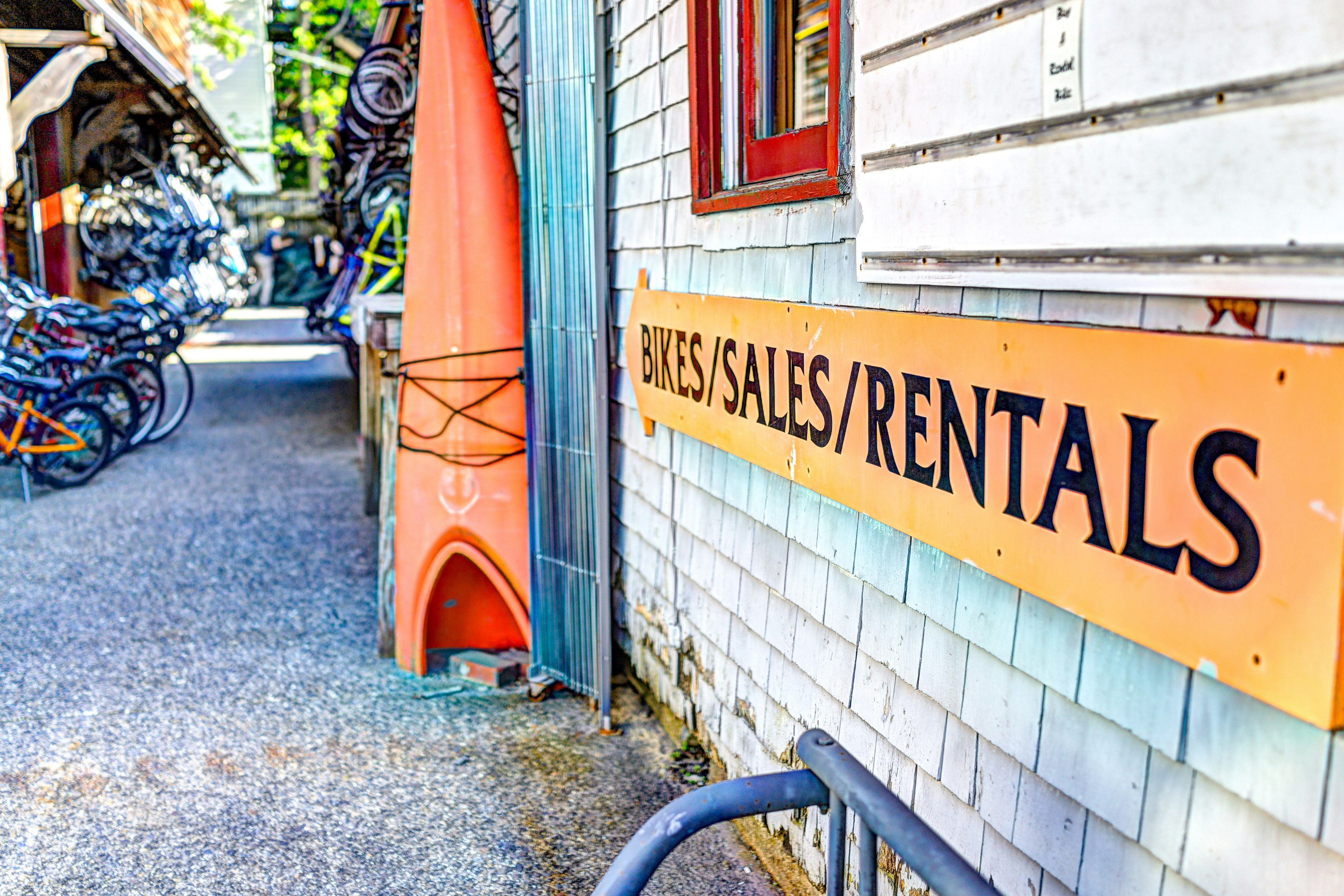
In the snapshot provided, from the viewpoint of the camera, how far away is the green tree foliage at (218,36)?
24156mm

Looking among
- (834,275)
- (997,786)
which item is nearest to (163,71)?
(834,275)

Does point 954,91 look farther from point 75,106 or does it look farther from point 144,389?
point 75,106

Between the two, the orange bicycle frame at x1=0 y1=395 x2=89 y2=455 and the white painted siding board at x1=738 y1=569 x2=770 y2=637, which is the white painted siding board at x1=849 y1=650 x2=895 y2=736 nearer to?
the white painted siding board at x1=738 y1=569 x2=770 y2=637

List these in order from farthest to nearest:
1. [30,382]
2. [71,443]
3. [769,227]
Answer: [71,443] < [30,382] < [769,227]

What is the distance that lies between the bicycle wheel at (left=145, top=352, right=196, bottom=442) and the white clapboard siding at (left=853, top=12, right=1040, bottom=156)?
27.2 ft

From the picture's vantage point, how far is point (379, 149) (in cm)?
916

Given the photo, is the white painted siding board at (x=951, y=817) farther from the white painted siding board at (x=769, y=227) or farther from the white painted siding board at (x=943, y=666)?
the white painted siding board at (x=769, y=227)

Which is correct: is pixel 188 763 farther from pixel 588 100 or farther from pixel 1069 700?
pixel 1069 700

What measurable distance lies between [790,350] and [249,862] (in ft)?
6.70

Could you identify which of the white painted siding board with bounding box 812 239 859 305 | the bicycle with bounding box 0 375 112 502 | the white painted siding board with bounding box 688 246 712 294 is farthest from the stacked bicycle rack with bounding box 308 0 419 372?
the white painted siding board with bounding box 812 239 859 305

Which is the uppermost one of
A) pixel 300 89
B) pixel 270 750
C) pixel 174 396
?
pixel 300 89

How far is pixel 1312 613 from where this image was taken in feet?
4.13

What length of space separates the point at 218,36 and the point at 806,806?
2645cm

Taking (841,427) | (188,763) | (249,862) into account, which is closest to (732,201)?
(841,427)
